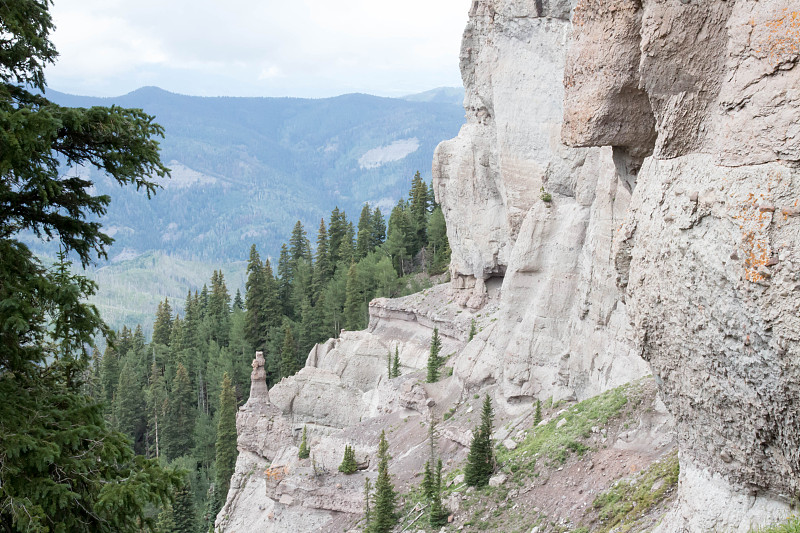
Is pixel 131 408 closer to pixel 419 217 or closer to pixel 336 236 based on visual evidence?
pixel 336 236

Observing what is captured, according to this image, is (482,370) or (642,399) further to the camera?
(482,370)

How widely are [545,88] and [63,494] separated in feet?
116

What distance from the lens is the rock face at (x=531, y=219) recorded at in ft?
→ 81.8

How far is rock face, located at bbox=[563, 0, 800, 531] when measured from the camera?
23.4 ft

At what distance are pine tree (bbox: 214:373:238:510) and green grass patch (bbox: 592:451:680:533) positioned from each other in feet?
133

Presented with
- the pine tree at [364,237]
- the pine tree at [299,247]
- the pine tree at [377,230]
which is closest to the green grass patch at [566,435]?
the pine tree at [364,237]

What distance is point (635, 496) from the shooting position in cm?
1352

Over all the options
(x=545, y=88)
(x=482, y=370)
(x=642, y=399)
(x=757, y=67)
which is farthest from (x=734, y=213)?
(x=545, y=88)

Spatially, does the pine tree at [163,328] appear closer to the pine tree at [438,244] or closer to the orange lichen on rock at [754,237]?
the pine tree at [438,244]

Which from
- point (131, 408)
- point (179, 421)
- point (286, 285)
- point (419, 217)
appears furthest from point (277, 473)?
point (419, 217)

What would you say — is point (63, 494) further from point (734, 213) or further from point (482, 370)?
point (482, 370)

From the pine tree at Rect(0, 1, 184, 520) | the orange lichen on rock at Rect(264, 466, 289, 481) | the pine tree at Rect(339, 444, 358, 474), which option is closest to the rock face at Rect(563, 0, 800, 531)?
the pine tree at Rect(0, 1, 184, 520)

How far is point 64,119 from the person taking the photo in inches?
316

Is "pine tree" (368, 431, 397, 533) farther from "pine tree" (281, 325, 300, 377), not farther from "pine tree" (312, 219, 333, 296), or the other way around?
"pine tree" (312, 219, 333, 296)
